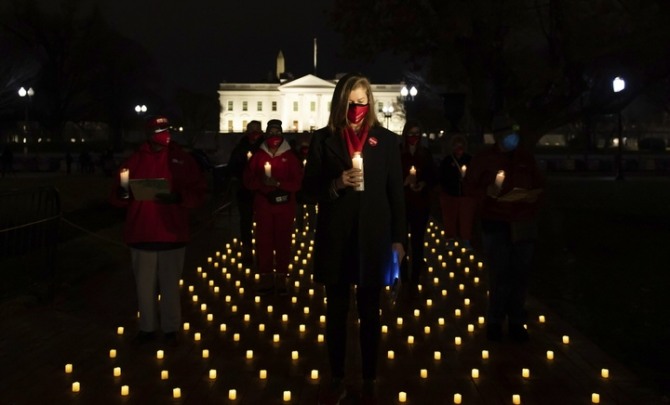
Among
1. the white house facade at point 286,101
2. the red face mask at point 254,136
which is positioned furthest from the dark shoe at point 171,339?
the white house facade at point 286,101

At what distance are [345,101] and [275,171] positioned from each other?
406 cm

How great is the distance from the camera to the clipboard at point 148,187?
22.5 feet

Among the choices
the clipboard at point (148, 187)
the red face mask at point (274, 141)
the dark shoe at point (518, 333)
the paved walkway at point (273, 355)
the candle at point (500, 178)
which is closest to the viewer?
the paved walkway at point (273, 355)

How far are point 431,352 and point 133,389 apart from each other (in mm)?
2486

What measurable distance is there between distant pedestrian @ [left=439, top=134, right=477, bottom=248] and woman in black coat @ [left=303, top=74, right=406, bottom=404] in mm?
6622

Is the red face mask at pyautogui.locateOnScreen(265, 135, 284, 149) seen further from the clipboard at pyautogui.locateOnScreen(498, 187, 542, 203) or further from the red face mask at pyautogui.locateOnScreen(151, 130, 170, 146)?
the clipboard at pyautogui.locateOnScreen(498, 187, 542, 203)

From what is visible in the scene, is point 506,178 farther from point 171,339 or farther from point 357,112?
point 171,339

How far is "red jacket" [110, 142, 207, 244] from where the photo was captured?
7023 millimetres

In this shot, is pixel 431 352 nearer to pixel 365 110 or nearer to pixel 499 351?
pixel 499 351

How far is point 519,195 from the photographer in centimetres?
717

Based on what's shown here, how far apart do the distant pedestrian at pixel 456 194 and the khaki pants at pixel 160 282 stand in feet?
18.6

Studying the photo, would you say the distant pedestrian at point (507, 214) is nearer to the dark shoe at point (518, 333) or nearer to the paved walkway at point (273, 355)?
the dark shoe at point (518, 333)

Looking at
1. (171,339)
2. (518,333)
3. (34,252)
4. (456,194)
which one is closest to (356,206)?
(171,339)

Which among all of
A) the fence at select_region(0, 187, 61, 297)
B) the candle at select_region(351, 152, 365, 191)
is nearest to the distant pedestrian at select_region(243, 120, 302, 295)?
the fence at select_region(0, 187, 61, 297)
